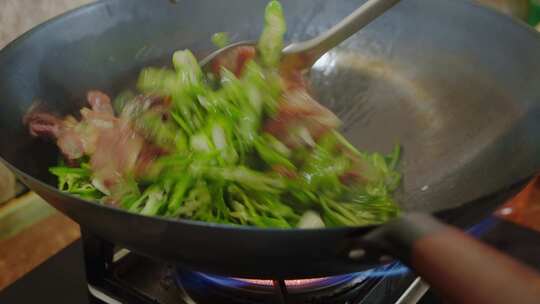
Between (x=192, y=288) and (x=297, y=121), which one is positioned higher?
(x=297, y=121)

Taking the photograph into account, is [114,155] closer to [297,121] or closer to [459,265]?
[297,121]

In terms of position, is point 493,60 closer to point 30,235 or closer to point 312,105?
point 312,105

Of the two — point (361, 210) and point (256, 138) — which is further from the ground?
point (256, 138)

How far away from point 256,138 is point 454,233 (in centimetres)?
38

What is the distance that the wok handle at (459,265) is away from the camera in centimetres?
36

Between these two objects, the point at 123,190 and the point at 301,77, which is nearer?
the point at 123,190

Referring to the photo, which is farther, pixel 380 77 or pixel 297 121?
pixel 380 77

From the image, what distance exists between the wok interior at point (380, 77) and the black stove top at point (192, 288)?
0.40 feet

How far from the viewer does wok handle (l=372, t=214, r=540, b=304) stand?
Result: 364 millimetres

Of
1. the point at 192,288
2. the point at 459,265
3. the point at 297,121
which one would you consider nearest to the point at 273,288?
the point at 192,288

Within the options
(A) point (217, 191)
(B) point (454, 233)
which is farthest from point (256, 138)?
(B) point (454, 233)

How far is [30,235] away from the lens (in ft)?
3.38

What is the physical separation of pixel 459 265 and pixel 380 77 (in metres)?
0.62

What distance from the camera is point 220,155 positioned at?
0.71 meters
